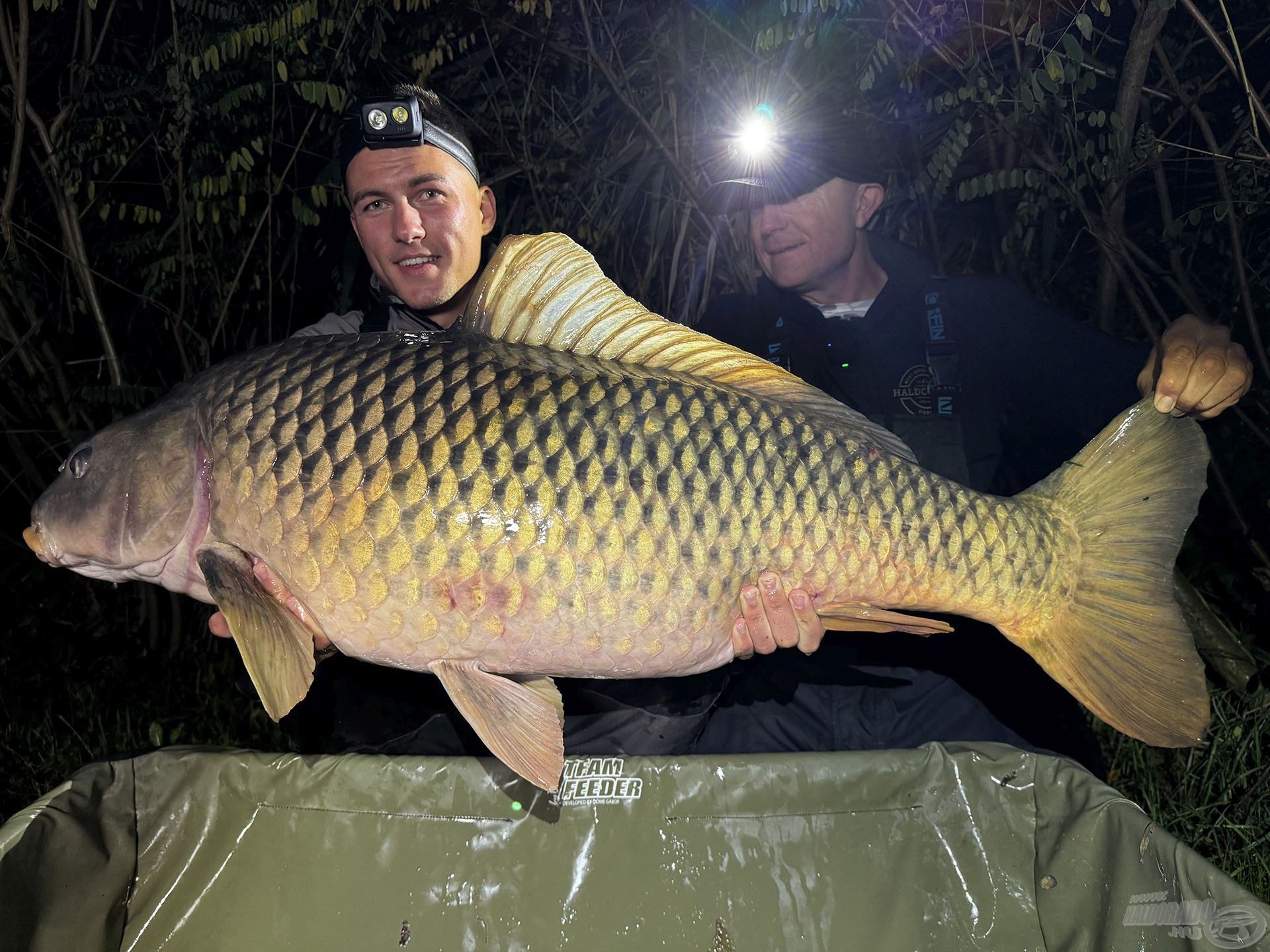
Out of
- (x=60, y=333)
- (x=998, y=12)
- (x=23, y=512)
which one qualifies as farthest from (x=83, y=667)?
(x=998, y=12)

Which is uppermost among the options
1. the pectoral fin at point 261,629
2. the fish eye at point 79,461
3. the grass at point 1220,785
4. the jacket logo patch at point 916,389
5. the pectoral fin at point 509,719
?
the jacket logo patch at point 916,389

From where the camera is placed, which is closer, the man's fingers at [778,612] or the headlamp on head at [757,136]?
the man's fingers at [778,612]

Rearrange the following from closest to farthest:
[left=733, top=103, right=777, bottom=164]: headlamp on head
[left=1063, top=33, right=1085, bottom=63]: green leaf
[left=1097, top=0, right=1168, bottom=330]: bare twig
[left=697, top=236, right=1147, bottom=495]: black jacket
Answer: [left=1063, top=33, right=1085, bottom=63]: green leaf < [left=697, top=236, right=1147, bottom=495]: black jacket < [left=1097, top=0, right=1168, bottom=330]: bare twig < [left=733, top=103, right=777, bottom=164]: headlamp on head

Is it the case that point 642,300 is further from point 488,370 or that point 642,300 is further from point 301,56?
point 488,370

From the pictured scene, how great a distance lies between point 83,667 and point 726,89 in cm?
294

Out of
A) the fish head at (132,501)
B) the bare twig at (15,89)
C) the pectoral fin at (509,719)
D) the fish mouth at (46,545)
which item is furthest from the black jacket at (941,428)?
the bare twig at (15,89)

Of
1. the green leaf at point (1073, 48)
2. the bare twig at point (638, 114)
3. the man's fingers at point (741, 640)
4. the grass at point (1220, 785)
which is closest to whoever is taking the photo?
the man's fingers at point (741, 640)

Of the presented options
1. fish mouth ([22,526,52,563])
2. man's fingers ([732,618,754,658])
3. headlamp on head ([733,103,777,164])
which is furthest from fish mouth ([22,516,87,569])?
headlamp on head ([733,103,777,164])

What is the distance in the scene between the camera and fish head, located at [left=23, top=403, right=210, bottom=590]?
1.39 m

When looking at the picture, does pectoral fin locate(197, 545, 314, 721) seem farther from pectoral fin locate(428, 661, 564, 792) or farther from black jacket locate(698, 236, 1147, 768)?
black jacket locate(698, 236, 1147, 768)

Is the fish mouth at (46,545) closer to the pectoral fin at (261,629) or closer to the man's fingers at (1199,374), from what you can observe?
the pectoral fin at (261,629)

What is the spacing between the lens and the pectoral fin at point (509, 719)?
136cm

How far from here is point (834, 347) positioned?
221 cm

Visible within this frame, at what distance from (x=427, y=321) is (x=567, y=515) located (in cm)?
97
